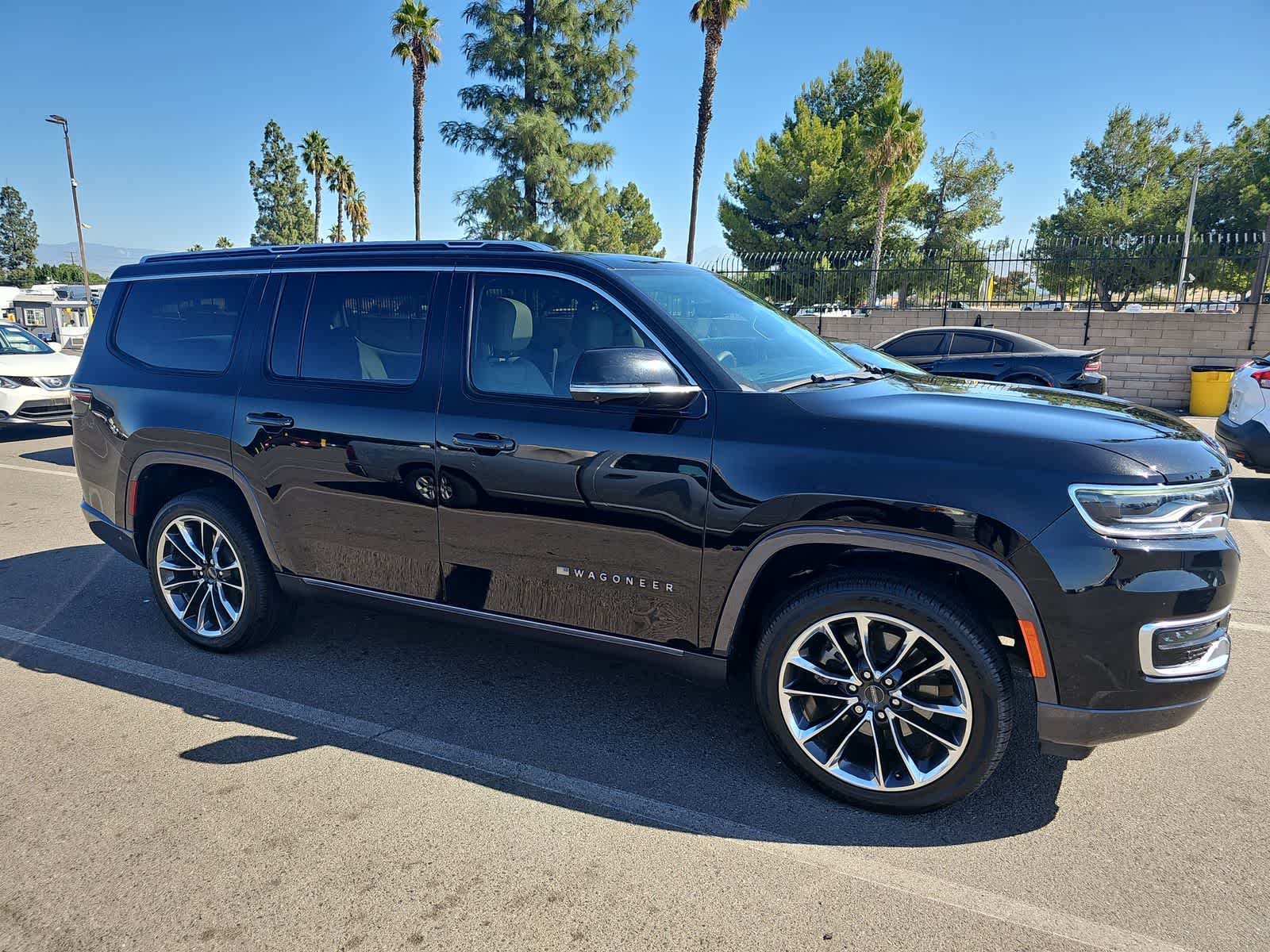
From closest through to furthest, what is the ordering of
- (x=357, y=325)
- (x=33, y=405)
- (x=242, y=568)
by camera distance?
(x=357, y=325), (x=242, y=568), (x=33, y=405)

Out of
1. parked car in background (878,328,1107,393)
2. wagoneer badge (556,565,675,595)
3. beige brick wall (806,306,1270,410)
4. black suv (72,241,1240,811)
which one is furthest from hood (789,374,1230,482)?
beige brick wall (806,306,1270,410)

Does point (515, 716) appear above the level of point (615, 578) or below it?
below

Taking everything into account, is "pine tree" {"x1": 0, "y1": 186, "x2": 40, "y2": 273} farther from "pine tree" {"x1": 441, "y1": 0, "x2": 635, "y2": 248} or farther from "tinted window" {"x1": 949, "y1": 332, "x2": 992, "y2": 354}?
"tinted window" {"x1": 949, "y1": 332, "x2": 992, "y2": 354}

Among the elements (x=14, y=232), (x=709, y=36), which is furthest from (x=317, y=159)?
(x=14, y=232)

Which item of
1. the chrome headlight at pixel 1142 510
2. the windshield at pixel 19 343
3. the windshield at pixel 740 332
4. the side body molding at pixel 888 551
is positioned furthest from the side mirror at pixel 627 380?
the windshield at pixel 19 343

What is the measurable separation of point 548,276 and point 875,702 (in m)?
2.05

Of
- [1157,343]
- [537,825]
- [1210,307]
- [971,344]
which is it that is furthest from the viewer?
[1210,307]

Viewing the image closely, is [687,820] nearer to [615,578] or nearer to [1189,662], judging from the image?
[615,578]

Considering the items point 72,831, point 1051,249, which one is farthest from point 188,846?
point 1051,249

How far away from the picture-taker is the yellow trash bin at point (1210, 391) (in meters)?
14.6

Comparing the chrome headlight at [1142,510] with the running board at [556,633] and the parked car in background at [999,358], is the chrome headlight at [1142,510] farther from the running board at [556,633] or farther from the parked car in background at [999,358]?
the parked car in background at [999,358]

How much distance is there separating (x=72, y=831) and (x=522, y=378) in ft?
7.29

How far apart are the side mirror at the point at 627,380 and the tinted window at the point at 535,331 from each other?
30 centimetres

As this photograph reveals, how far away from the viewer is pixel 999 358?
12.1 meters
